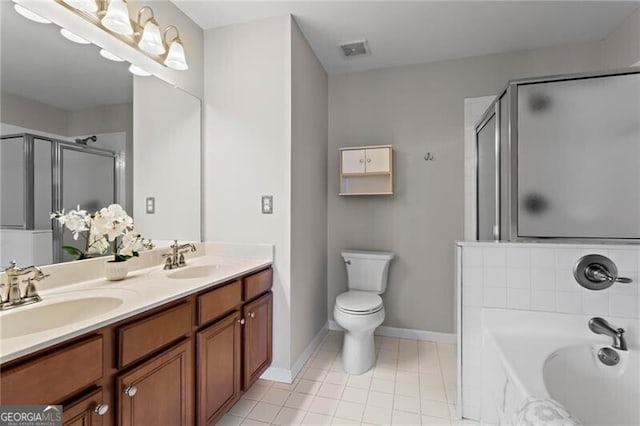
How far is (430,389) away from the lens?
1.95 m

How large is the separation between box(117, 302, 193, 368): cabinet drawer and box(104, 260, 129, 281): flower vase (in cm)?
44

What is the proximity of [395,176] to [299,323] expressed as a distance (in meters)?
1.53

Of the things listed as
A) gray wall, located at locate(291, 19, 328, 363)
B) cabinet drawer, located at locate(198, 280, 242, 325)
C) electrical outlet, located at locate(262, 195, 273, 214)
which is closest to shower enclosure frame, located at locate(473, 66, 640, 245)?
gray wall, located at locate(291, 19, 328, 363)

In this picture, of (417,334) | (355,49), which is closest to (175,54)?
(355,49)

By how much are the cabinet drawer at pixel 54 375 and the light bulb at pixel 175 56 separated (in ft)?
5.29

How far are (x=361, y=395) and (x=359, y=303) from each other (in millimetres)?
588

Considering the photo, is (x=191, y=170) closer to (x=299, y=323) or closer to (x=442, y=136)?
(x=299, y=323)

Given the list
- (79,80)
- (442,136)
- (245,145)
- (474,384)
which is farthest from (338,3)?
(474,384)

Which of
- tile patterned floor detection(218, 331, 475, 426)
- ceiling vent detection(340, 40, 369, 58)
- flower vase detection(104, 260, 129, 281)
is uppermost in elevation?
ceiling vent detection(340, 40, 369, 58)

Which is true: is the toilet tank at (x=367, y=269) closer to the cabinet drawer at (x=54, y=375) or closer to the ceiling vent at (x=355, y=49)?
the ceiling vent at (x=355, y=49)

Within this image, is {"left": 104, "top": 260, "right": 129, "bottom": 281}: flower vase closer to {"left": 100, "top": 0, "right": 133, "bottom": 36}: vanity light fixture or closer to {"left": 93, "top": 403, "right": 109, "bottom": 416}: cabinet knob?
{"left": 93, "top": 403, "right": 109, "bottom": 416}: cabinet knob

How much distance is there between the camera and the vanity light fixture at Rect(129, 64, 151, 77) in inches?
67.0

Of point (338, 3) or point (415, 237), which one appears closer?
point (338, 3)

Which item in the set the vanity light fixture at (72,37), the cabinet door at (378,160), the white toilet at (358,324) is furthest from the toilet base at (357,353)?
the vanity light fixture at (72,37)
